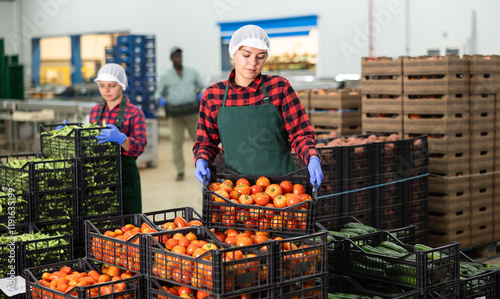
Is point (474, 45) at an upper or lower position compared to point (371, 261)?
upper

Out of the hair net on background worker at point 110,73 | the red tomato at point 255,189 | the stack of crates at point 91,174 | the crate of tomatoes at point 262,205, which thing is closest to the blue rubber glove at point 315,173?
the crate of tomatoes at point 262,205

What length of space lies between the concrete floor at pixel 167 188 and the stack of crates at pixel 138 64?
58.9 inches

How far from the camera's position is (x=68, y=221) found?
4.16m

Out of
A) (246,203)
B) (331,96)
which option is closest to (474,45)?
(331,96)

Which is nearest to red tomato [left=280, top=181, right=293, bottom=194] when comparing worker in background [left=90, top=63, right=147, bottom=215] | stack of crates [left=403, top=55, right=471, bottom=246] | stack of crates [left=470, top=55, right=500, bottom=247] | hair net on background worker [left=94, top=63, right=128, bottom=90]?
worker in background [left=90, top=63, right=147, bottom=215]

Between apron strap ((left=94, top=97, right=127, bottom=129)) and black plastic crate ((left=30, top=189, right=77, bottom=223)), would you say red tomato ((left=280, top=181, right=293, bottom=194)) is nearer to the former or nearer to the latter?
black plastic crate ((left=30, top=189, right=77, bottom=223))

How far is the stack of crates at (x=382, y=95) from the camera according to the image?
6.03 metres

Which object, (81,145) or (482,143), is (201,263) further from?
(482,143)

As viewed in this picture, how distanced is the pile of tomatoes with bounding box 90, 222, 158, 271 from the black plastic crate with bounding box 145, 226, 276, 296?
138 millimetres

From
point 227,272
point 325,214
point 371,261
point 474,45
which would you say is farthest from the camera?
point 474,45

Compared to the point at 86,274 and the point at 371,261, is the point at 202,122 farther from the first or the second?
the point at 371,261

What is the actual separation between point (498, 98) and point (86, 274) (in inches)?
176

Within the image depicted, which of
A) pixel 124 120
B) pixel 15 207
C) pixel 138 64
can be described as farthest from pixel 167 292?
pixel 138 64

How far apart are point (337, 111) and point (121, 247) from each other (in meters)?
4.25
